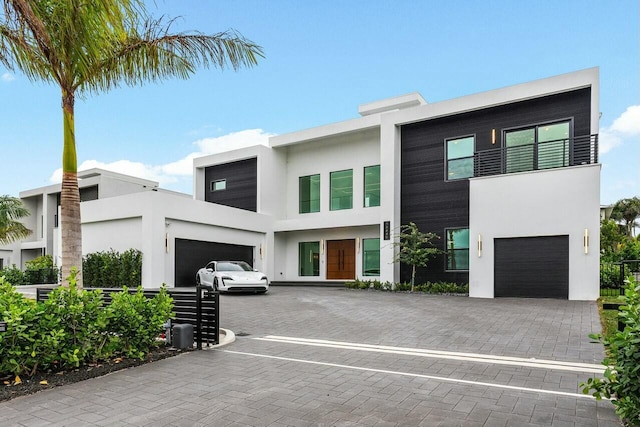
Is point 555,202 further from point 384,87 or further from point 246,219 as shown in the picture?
point 246,219

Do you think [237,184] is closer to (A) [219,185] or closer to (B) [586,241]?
(A) [219,185]

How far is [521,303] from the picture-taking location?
1251 centimetres

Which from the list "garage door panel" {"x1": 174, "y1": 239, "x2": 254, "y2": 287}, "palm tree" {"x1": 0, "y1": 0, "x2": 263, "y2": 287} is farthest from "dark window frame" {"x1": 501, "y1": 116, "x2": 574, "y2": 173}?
"garage door panel" {"x1": 174, "y1": 239, "x2": 254, "y2": 287}

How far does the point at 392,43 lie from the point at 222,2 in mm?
6194

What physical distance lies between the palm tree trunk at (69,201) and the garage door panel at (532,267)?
12496mm

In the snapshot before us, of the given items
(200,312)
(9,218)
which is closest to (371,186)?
(200,312)

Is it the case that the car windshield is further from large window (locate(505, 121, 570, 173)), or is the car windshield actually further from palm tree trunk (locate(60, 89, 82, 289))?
large window (locate(505, 121, 570, 173))

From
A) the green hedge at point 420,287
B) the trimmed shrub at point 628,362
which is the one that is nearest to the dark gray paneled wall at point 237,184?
the green hedge at point 420,287

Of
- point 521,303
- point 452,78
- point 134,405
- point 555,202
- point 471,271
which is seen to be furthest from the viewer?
point 452,78

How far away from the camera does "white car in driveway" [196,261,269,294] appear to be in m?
15.0

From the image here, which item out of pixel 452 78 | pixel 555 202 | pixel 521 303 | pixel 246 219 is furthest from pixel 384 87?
pixel 521 303

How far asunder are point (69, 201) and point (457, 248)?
13.5 m

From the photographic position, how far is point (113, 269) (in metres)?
17.4

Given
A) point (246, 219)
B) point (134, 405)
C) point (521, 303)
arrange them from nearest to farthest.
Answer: point (134, 405) < point (521, 303) < point (246, 219)
